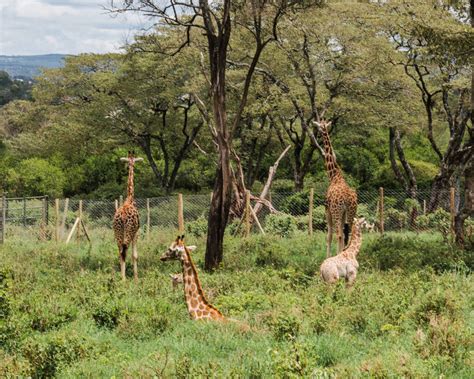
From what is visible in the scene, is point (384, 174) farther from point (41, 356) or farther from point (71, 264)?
point (41, 356)

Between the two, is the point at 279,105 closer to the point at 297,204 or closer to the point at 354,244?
the point at 297,204

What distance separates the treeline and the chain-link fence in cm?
185

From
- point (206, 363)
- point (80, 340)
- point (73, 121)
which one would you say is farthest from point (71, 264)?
point (73, 121)

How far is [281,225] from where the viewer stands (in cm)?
1998

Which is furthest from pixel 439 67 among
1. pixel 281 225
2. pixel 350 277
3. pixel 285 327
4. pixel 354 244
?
pixel 285 327

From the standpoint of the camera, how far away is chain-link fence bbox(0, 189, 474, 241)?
61.9ft

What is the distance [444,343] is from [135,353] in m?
3.32

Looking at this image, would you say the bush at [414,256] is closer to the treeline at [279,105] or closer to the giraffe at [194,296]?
the treeline at [279,105]

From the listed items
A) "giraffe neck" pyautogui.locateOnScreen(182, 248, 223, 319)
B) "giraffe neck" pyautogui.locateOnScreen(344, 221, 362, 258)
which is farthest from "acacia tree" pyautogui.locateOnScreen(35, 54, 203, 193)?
"giraffe neck" pyautogui.locateOnScreen(182, 248, 223, 319)

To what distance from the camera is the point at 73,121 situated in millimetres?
35344

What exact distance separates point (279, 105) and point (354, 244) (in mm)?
14627

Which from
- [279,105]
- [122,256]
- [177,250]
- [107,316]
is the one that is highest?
[279,105]

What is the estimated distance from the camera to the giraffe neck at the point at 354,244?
11.4m

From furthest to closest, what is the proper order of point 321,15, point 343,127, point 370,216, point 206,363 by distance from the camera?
point 343,127 < point 321,15 < point 370,216 < point 206,363
